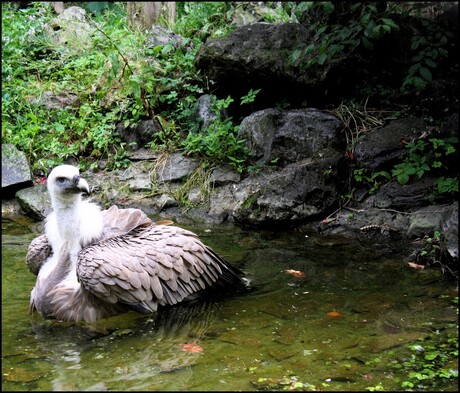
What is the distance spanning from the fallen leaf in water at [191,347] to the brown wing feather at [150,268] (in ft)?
2.27

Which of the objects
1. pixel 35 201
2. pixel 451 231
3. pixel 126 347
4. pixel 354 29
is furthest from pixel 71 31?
pixel 126 347

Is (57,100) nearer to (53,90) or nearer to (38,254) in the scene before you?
(53,90)

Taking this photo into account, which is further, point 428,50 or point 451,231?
point 428,50

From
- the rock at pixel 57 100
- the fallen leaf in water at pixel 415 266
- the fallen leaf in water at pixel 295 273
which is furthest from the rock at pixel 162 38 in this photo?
the fallen leaf in water at pixel 415 266

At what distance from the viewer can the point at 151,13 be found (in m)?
12.2

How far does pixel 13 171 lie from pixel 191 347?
5007 mm

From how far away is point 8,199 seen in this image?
8719 millimetres

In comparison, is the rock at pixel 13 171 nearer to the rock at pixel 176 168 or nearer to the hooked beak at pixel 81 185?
the rock at pixel 176 168

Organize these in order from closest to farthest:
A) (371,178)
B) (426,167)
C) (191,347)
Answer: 1. (191,347)
2. (426,167)
3. (371,178)

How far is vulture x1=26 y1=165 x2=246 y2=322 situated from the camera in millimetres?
5152

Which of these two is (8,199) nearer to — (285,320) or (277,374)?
(285,320)

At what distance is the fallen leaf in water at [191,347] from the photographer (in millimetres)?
4605

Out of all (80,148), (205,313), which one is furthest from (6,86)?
(205,313)

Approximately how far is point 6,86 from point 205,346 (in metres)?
6.82
